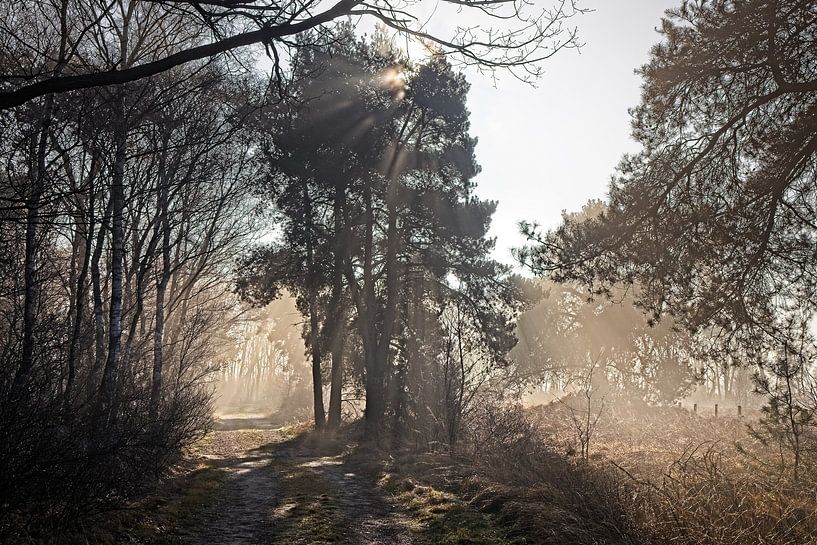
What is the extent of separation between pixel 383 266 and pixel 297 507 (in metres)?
12.9

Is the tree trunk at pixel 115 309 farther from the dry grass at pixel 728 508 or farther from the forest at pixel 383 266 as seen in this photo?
the dry grass at pixel 728 508

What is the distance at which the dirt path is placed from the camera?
24.7ft

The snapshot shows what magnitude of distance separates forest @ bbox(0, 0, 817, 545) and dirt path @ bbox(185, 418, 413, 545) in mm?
83

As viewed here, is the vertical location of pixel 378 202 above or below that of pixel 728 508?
above

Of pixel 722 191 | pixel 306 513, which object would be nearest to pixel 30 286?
pixel 306 513

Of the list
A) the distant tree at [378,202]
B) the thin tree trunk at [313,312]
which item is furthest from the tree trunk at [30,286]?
the distant tree at [378,202]

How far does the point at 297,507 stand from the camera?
30.8 ft

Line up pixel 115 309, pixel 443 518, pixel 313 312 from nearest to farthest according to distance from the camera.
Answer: pixel 443 518
pixel 115 309
pixel 313 312

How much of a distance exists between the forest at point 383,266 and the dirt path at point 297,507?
8cm

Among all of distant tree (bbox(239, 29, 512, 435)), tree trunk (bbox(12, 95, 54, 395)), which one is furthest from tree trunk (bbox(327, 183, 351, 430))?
tree trunk (bbox(12, 95, 54, 395))

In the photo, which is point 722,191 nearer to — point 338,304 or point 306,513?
point 306,513

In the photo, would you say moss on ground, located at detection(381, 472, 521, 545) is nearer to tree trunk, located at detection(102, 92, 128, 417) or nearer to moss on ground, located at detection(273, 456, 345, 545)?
moss on ground, located at detection(273, 456, 345, 545)

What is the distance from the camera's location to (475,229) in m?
20.7

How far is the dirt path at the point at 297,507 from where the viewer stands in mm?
7543
